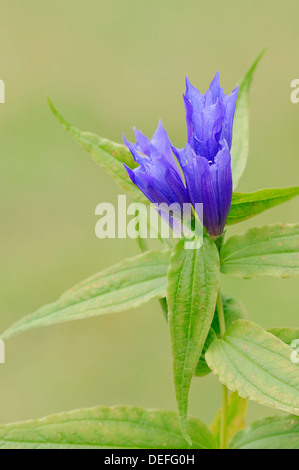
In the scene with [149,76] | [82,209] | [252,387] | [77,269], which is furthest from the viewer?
[149,76]

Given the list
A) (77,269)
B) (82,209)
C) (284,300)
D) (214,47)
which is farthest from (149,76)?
(284,300)

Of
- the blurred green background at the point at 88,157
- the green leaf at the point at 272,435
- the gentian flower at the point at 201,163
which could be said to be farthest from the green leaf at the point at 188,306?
the blurred green background at the point at 88,157

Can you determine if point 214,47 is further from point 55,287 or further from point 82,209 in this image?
point 55,287

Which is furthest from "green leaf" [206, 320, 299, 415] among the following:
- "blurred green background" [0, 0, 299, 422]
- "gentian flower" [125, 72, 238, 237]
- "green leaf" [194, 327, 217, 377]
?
"blurred green background" [0, 0, 299, 422]

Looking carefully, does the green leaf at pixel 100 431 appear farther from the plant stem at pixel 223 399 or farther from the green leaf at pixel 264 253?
the green leaf at pixel 264 253

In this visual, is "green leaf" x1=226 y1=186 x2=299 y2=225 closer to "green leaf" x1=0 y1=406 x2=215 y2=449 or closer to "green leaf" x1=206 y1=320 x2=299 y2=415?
"green leaf" x1=206 y1=320 x2=299 y2=415

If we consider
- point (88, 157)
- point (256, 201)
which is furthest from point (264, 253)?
point (88, 157)
